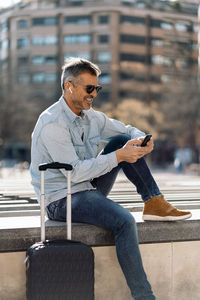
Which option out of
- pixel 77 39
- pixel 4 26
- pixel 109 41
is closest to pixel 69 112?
pixel 109 41

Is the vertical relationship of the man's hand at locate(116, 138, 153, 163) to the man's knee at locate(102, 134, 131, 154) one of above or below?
below

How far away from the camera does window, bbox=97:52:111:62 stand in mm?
74062

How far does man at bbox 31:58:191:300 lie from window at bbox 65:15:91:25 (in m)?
73.4

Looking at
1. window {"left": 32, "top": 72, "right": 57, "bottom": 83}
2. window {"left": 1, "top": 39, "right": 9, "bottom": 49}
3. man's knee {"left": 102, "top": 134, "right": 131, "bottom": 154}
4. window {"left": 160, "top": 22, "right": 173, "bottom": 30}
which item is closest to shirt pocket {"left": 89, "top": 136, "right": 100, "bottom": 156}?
man's knee {"left": 102, "top": 134, "right": 131, "bottom": 154}

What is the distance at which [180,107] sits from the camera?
4647 cm

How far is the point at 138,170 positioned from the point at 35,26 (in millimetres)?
75826

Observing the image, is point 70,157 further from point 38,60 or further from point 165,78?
point 38,60

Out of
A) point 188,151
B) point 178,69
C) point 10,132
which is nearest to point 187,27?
point 178,69

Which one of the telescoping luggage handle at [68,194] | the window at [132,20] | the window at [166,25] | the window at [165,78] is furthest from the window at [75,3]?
the telescoping luggage handle at [68,194]

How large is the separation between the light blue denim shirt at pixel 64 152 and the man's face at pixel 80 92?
66 millimetres

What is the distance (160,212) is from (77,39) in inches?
2902

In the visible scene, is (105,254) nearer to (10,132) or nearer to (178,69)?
(10,132)

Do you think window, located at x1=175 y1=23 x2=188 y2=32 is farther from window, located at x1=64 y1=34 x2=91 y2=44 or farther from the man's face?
the man's face

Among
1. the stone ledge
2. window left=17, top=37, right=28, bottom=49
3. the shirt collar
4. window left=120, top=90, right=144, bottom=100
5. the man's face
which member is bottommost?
the stone ledge
